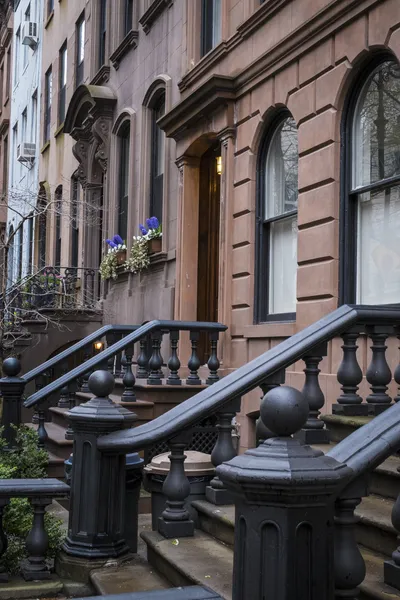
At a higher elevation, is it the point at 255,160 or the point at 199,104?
the point at 199,104

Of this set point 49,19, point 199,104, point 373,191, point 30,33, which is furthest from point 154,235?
point 30,33

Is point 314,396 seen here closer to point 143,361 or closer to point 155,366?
point 155,366

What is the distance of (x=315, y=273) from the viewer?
333 inches

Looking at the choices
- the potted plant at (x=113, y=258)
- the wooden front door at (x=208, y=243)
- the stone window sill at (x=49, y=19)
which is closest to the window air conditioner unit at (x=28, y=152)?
the stone window sill at (x=49, y=19)

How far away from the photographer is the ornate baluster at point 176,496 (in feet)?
17.3

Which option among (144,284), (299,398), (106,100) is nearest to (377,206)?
(299,398)

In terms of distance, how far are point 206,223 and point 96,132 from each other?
5.46 metres

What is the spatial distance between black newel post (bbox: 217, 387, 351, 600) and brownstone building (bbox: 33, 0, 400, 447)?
13.4ft

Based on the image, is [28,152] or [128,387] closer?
[128,387]

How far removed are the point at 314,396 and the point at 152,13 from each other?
33.8 feet

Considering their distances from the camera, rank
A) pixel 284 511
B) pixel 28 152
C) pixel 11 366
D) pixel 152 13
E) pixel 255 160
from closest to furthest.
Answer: pixel 284 511, pixel 11 366, pixel 255 160, pixel 152 13, pixel 28 152

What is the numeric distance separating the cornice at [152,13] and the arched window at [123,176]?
82.1 inches

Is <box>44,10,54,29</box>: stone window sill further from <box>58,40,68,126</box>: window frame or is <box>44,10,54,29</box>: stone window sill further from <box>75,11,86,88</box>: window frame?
<box>75,11,86,88</box>: window frame

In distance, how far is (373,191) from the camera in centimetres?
793
